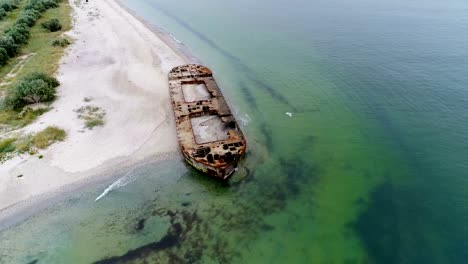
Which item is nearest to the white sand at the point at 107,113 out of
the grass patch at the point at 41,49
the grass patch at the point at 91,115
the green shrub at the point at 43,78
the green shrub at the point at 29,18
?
the grass patch at the point at 91,115

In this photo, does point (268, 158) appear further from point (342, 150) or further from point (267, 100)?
point (267, 100)

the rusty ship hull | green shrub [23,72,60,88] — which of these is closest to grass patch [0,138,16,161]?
green shrub [23,72,60,88]

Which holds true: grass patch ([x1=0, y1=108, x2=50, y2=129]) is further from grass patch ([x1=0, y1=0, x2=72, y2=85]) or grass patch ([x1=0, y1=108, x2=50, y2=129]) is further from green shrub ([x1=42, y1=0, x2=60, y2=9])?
green shrub ([x1=42, y1=0, x2=60, y2=9])

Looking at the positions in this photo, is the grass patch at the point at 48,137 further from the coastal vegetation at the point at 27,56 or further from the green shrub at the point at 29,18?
the green shrub at the point at 29,18

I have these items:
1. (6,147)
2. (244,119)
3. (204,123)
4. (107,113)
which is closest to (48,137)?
(6,147)

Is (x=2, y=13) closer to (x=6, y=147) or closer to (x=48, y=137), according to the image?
(x=6, y=147)

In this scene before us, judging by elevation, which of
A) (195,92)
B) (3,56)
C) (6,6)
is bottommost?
(195,92)
